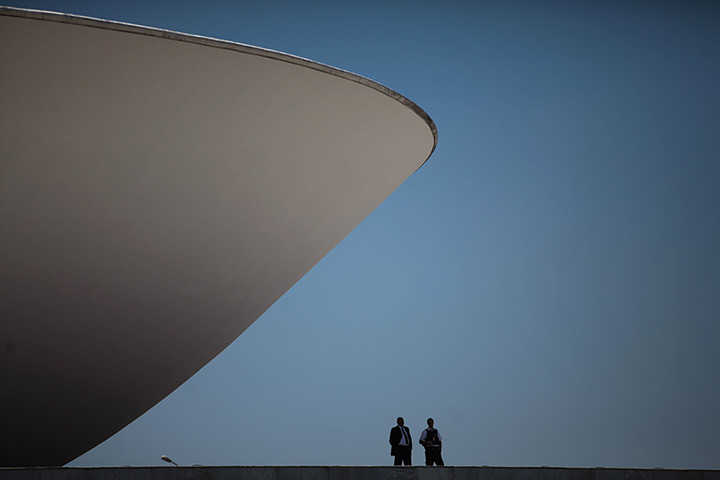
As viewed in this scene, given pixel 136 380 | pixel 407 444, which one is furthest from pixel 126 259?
pixel 407 444

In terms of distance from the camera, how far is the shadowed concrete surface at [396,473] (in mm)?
6996

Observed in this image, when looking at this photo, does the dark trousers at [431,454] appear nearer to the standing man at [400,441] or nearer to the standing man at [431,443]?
the standing man at [431,443]

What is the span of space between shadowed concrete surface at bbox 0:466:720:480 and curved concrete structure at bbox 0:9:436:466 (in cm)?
261

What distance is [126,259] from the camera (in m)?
8.92

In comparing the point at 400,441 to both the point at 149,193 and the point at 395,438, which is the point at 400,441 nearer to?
the point at 395,438

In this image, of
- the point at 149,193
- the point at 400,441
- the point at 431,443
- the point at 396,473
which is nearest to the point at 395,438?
the point at 400,441

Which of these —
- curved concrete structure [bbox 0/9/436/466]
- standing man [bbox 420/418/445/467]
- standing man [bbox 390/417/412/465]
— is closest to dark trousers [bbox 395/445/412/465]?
standing man [bbox 390/417/412/465]

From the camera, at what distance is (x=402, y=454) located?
33.4 feet

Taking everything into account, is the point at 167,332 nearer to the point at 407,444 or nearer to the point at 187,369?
the point at 187,369

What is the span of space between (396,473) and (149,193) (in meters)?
3.62

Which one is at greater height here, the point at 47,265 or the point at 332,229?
the point at 332,229

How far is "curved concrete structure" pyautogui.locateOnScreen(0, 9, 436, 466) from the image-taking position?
733 centimetres

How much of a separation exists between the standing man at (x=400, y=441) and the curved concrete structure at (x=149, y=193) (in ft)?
8.01

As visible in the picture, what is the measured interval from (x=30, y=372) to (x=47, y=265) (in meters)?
1.67
